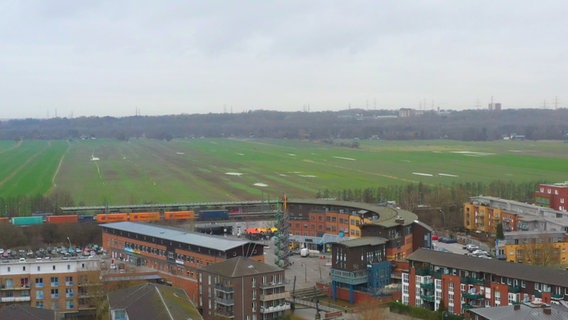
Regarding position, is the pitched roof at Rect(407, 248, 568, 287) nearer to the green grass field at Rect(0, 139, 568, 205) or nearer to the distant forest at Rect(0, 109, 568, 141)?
the green grass field at Rect(0, 139, 568, 205)

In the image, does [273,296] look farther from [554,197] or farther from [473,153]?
[473,153]

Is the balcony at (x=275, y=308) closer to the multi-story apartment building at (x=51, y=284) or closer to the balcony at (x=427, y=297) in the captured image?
the balcony at (x=427, y=297)

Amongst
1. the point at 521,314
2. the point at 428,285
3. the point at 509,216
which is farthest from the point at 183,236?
the point at 509,216

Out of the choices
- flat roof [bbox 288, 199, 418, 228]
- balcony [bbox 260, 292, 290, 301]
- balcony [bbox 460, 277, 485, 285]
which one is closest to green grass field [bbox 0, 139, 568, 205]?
flat roof [bbox 288, 199, 418, 228]

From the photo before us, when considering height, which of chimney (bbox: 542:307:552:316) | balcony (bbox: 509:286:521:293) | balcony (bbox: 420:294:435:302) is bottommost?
balcony (bbox: 420:294:435:302)

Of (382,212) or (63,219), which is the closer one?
(382,212)
